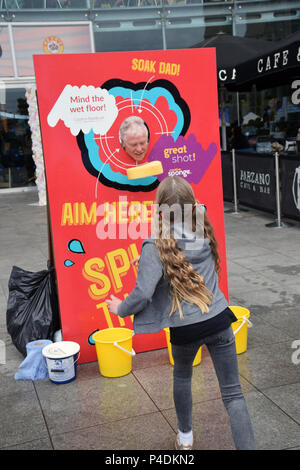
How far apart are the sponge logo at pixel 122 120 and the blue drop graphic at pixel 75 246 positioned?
0.52 meters

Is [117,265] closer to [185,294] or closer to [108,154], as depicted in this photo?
[108,154]

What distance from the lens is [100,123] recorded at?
13.3 ft

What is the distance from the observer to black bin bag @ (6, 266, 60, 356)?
4.46 meters

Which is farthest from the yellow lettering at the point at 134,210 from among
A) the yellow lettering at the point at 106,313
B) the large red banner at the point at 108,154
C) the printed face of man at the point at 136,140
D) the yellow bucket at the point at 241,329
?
the yellow bucket at the point at 241,329

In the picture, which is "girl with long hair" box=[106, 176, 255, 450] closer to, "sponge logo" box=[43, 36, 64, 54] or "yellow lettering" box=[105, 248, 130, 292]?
"yellow lettering" box=[105, 248, 130, 292]

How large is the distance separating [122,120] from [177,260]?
5.91 feet

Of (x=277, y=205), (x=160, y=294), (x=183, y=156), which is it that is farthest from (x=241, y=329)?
(x=277, y=205)

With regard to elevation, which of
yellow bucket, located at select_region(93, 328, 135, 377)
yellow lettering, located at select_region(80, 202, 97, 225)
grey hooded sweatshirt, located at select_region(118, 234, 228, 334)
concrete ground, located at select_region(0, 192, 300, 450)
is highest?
yellow lettering, located at select_region(80, 202, 97, 225)

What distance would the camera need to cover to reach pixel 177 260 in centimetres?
264

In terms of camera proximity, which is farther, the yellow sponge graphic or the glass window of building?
the glass window of building

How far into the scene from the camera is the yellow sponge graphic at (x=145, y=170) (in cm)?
400

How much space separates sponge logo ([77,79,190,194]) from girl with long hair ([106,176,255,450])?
1475 mm

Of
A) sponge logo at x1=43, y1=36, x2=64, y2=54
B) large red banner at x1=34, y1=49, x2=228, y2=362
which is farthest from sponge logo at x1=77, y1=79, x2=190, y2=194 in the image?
sponge logo at x1=43, y1=36, x2=64, y2=54
